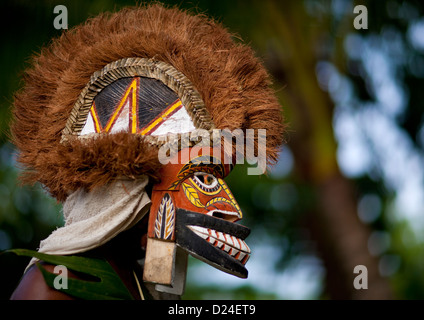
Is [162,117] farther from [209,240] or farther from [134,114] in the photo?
[209,240]

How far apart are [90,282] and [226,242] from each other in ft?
2.01

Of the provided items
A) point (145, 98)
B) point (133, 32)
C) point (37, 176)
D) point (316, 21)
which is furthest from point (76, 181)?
point (316, 21)

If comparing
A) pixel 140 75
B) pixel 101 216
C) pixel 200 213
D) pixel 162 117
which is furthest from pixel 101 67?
pixel 200 213

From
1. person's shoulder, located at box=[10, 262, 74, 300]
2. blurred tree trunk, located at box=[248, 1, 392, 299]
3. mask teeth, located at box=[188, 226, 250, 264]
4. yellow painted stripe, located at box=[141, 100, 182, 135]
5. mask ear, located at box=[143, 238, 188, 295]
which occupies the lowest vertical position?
person's shoulder, located at box=[10, 262, 74, 300]

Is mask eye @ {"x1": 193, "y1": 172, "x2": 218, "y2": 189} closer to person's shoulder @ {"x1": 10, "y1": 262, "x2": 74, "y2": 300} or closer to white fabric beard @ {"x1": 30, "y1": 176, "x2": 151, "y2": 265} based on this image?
white fabric beard @ {"x1": 30, "y1": 176, "x2": 151, "y2": 265}

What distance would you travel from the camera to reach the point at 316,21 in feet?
21.1

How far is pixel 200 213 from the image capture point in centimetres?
250


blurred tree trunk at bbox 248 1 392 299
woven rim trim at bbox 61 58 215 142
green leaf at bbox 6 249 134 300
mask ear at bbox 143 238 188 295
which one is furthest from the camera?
blurred tree trunk at bbox 248 1 392 299

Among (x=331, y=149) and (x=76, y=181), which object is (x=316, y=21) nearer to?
(x=331, y=149)

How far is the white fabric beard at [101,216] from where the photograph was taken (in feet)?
8.07

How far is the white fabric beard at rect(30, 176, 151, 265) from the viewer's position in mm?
2459

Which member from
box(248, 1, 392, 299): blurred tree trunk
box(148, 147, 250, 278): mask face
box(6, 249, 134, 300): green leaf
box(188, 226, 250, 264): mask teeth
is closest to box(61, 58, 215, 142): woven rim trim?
box(148, 147, 250, 278): mask face
